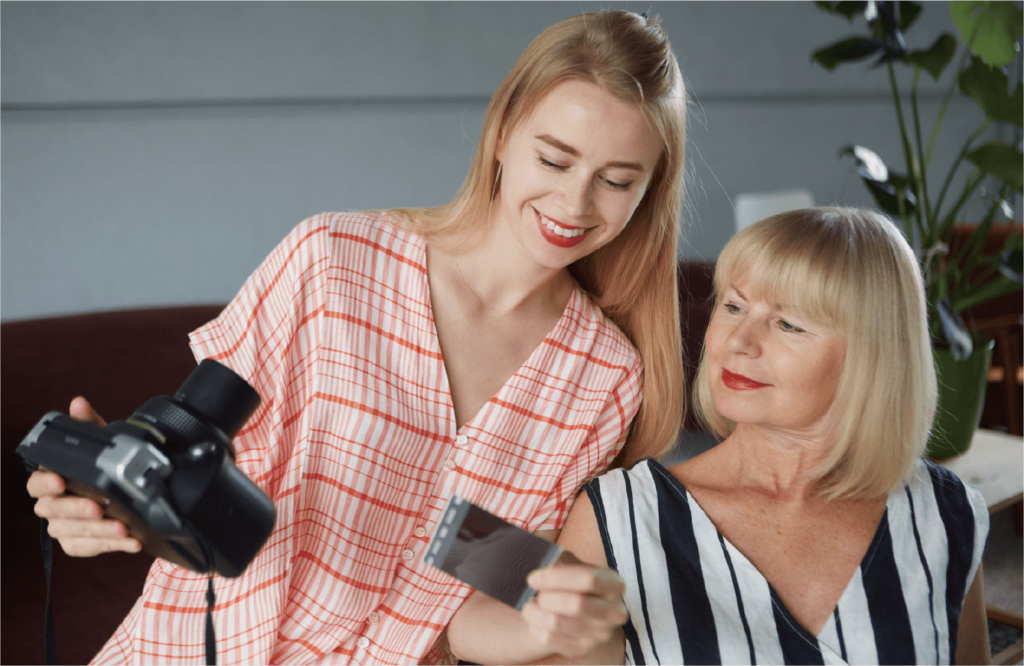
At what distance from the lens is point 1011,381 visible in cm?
256

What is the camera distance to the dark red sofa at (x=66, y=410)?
152 cm

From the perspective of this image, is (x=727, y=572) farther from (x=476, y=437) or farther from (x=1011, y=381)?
(x=1011, y=381)

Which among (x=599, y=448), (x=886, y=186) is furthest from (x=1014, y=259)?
(x=599, y=448)

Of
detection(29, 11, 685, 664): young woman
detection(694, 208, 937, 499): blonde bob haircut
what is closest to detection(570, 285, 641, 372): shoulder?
detection(29, 11, 685, 664): young woman

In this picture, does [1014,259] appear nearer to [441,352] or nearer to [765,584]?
[765,584]

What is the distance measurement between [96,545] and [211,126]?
4.97 feet

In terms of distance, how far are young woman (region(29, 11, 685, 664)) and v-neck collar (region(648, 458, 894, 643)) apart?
16cm

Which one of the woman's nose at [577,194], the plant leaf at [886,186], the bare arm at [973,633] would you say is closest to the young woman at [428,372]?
the woman's nose at [577,194]

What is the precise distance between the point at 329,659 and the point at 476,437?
14.8 inches

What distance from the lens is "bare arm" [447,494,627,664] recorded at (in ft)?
2.64

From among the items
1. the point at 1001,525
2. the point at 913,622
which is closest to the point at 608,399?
the point at 913,622

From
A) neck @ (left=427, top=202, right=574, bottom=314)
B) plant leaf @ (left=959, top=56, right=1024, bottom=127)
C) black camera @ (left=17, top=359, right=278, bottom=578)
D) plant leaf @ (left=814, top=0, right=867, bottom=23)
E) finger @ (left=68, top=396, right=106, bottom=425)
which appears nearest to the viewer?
black camera @ (left=17, top=359, right=278, bottom=578)

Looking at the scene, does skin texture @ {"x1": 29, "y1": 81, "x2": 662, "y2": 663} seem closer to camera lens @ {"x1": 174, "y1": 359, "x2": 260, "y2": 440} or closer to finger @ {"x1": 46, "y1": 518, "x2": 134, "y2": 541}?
finger @ {"x1": 46, "y1": 518, "x2": 134, "y2": 541}

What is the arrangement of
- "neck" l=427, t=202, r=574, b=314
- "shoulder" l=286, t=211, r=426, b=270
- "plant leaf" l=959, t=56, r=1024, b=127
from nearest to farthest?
1. "shoulder" l=286, t=211, r=426, b=270
2. "neck" l=427, t=202, r=574, b=314
3. "plant leaf" l=959, t=56, r=1024, b=127
